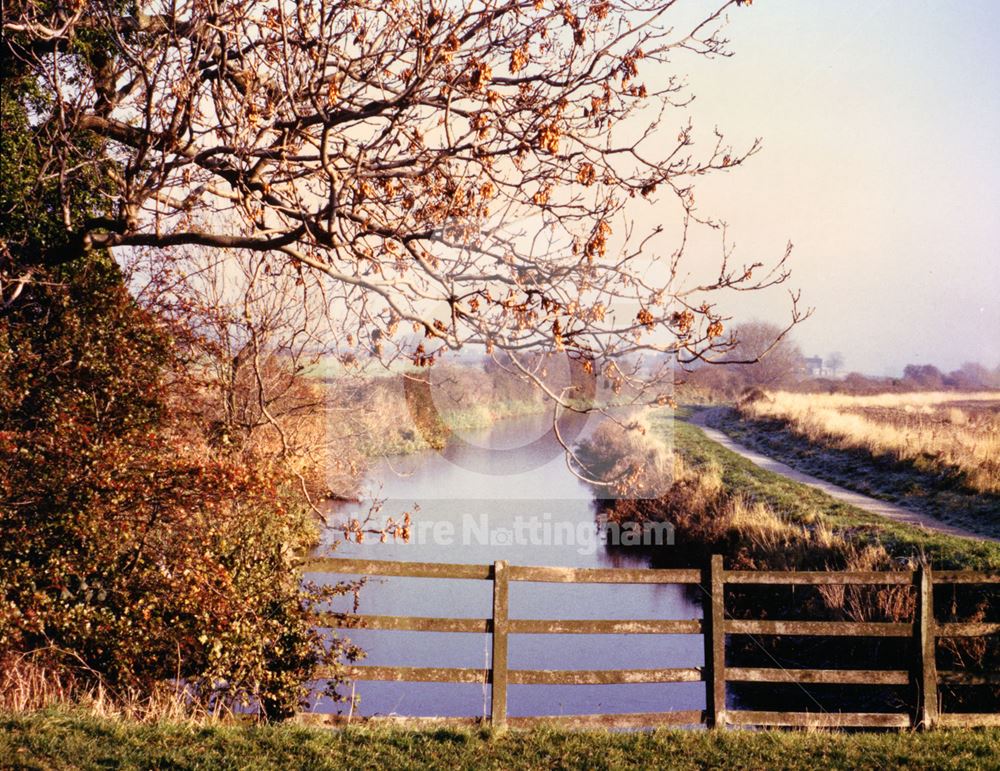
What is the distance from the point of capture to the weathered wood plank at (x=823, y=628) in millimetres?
8484

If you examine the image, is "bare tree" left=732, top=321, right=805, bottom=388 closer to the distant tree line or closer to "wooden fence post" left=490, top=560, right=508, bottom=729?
the distant tree line

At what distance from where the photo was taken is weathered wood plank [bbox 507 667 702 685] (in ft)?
26.8

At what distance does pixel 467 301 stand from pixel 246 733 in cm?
412

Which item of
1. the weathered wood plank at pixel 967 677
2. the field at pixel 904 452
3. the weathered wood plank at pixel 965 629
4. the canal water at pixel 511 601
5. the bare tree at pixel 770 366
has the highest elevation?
the bare tree at pixel 770 366

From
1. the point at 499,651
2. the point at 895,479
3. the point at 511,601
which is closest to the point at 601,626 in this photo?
the point at 499,651

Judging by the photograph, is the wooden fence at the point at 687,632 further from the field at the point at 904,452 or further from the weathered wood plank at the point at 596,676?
the field at the point at 904,452

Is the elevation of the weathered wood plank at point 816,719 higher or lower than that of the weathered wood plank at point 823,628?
lower

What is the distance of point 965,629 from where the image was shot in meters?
8.64

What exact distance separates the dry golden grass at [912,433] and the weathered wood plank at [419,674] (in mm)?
13871

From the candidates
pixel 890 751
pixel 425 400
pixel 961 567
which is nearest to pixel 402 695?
pixel 890 751

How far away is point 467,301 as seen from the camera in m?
7.39

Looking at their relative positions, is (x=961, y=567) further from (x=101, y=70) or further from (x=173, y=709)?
(x=101, y=70)

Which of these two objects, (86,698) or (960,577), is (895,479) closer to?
(960,577)

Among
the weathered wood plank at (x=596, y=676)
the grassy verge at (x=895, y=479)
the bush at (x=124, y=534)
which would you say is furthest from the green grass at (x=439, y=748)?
the grassy verge at (x=895, y=479)
